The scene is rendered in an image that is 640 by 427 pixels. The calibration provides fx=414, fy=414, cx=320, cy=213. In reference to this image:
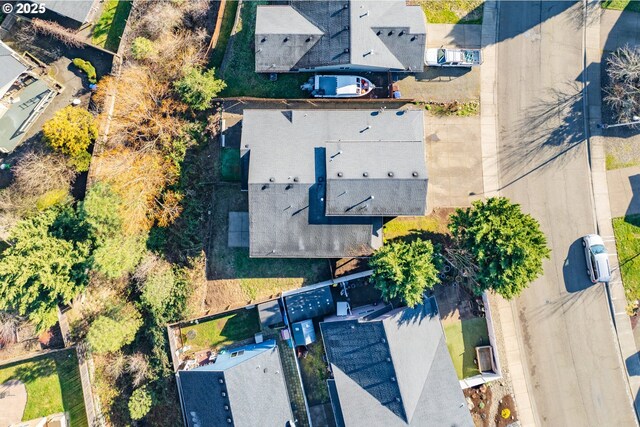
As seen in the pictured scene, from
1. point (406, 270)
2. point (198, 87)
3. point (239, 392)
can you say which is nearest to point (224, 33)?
point (198, 87)

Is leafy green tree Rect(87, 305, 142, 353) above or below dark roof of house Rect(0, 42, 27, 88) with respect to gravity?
below

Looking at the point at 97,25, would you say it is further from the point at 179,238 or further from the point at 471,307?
the point at 471,307

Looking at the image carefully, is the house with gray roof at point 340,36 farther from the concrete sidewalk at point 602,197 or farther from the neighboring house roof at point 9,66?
the neighboring house roof at point 9,66

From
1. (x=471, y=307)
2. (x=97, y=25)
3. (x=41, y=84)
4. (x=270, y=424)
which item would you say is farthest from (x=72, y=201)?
(x=471, y=307)

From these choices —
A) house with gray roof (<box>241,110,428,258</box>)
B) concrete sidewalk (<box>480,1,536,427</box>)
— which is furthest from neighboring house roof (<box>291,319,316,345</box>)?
concrete sidewalk (<box>480,1,536,427</box>)

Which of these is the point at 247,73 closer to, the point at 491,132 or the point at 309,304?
the point at 309,304

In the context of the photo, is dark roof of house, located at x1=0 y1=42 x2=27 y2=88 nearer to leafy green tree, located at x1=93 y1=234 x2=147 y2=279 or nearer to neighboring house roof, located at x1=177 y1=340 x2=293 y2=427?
leafy green tree, located at x1=93 y1=234 x2=147 y2=279
